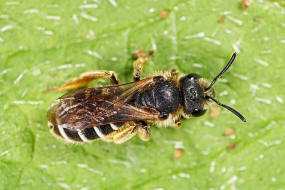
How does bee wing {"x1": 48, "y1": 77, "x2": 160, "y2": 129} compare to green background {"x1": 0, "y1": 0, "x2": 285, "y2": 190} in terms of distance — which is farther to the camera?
green background {"x1": 0, "y1": 0, "x2": 285, "y2": 190}

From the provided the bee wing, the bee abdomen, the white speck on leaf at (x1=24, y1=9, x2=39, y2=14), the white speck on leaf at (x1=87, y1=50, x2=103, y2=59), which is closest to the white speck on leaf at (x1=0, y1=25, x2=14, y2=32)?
the white speck on leaf at (x1=24, y1=9, x2=39, y2=14)

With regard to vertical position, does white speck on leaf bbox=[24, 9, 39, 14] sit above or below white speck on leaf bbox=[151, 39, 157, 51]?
above

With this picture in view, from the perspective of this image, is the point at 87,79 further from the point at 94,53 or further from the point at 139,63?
the point at 139,63

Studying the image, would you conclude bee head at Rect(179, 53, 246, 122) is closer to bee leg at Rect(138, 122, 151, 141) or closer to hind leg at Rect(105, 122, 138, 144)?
bee leg at Rect(138, 122, 151, 141)

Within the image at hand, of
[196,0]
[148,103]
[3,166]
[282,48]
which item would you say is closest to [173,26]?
[196,0]

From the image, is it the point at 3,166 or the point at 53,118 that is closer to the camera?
the point at 53,118

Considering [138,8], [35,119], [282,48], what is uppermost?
[138,8]

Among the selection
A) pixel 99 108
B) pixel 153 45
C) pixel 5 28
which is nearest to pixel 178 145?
pixel 99 108

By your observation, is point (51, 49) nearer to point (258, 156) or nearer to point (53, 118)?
point (53, 118)
